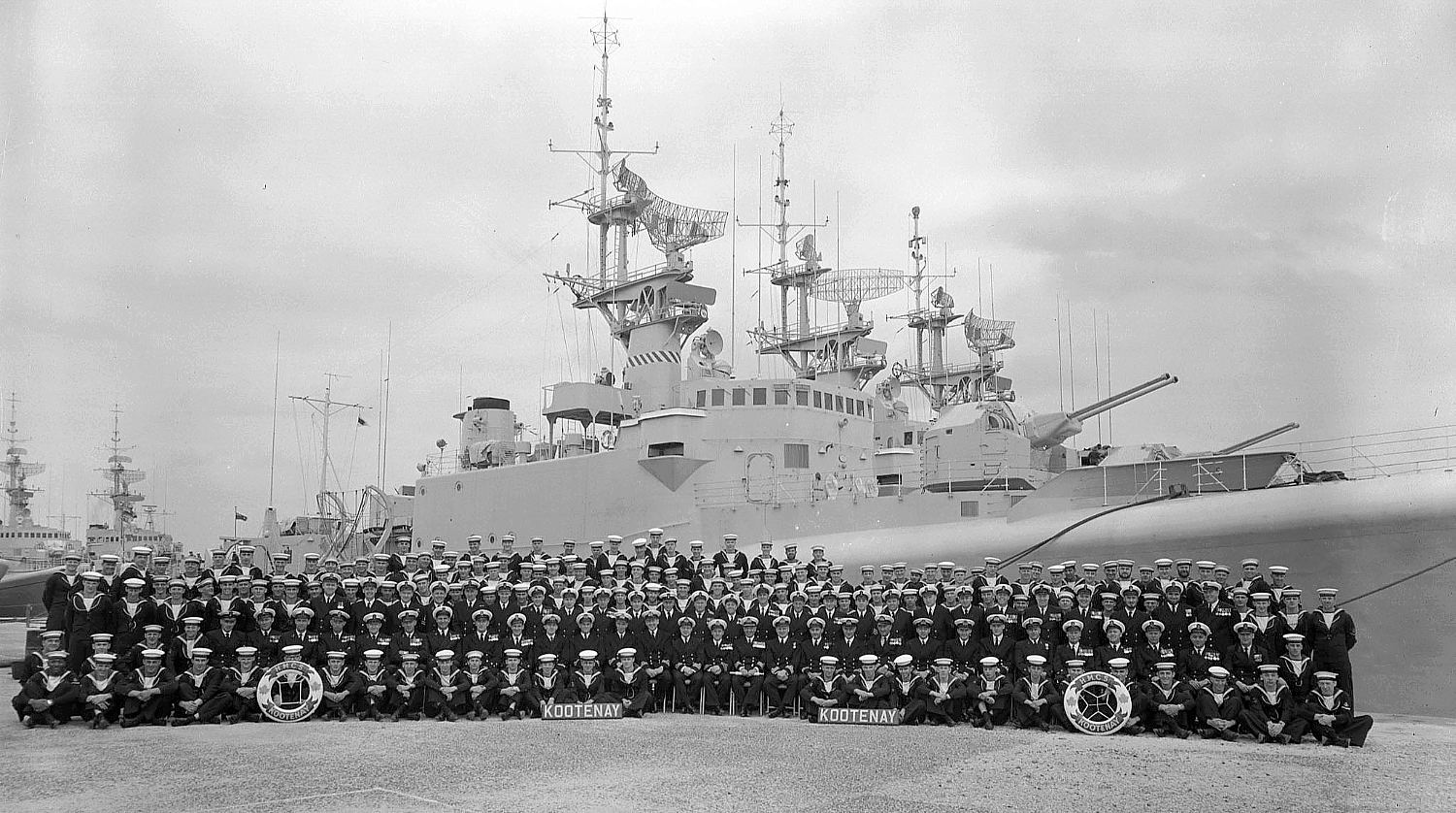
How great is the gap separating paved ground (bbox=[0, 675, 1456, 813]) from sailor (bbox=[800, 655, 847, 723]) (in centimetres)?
52

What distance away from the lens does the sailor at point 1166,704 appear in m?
8.71

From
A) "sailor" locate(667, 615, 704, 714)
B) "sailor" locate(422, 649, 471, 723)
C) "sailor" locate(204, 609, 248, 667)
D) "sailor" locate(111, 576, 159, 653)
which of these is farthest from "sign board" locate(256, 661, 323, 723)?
"sailor" locate(667, 615, 704, 714)

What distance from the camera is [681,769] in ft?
23.4

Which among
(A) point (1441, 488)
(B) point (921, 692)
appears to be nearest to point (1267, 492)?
Result: (A) point (1441, 488)

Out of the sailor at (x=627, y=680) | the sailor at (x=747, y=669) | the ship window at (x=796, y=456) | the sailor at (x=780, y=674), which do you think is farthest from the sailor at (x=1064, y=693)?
the ship window at (x=796, y=456)

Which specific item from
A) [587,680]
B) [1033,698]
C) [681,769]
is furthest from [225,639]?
[1033,698]

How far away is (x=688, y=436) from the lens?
2180 cm

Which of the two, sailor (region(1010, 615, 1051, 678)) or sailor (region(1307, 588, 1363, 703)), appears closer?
sailor (region(1307, 588, 1363, 703))

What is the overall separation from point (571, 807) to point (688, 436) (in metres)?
15.9

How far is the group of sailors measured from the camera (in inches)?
349

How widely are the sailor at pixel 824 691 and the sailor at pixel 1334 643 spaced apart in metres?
3.75

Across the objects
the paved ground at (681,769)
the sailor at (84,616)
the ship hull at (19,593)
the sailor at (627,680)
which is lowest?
the ship hull at (19,593)

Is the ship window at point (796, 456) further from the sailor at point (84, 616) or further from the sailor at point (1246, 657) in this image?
the sailor at point (84, 616)

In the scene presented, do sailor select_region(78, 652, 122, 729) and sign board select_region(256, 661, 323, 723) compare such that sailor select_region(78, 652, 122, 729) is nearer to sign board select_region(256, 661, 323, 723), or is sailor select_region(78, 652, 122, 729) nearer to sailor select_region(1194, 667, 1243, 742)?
sign board select_region(256, 661, 323, 723)
